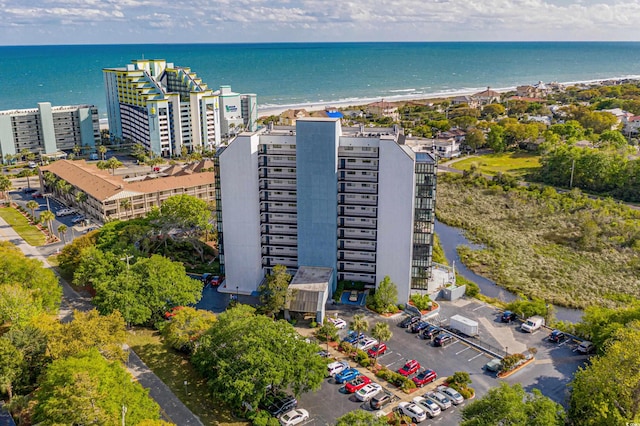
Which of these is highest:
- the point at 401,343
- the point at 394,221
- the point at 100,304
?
the point at 394,221

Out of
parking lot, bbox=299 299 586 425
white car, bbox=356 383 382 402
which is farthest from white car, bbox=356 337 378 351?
white car, bbox=356 383 382 402

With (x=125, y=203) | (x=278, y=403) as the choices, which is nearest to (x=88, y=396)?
(x=278, y=403)

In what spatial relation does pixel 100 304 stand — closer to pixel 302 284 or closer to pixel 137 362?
pixel 137 362

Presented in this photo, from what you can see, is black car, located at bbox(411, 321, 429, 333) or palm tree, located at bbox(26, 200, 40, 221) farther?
palm tree, located at bbox(26, 200, 40, 221)

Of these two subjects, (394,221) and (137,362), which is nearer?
(137,362)

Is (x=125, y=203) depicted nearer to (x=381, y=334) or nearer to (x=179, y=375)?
(x=179, y=375)

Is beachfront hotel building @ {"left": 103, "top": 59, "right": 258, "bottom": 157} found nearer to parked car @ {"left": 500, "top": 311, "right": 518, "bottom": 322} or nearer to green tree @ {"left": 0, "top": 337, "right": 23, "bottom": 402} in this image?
parked car @ {"left": 500, "top": 311, "right": 518, "bottom": 322}

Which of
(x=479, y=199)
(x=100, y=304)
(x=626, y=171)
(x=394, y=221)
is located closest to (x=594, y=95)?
(x=626, y=171)
